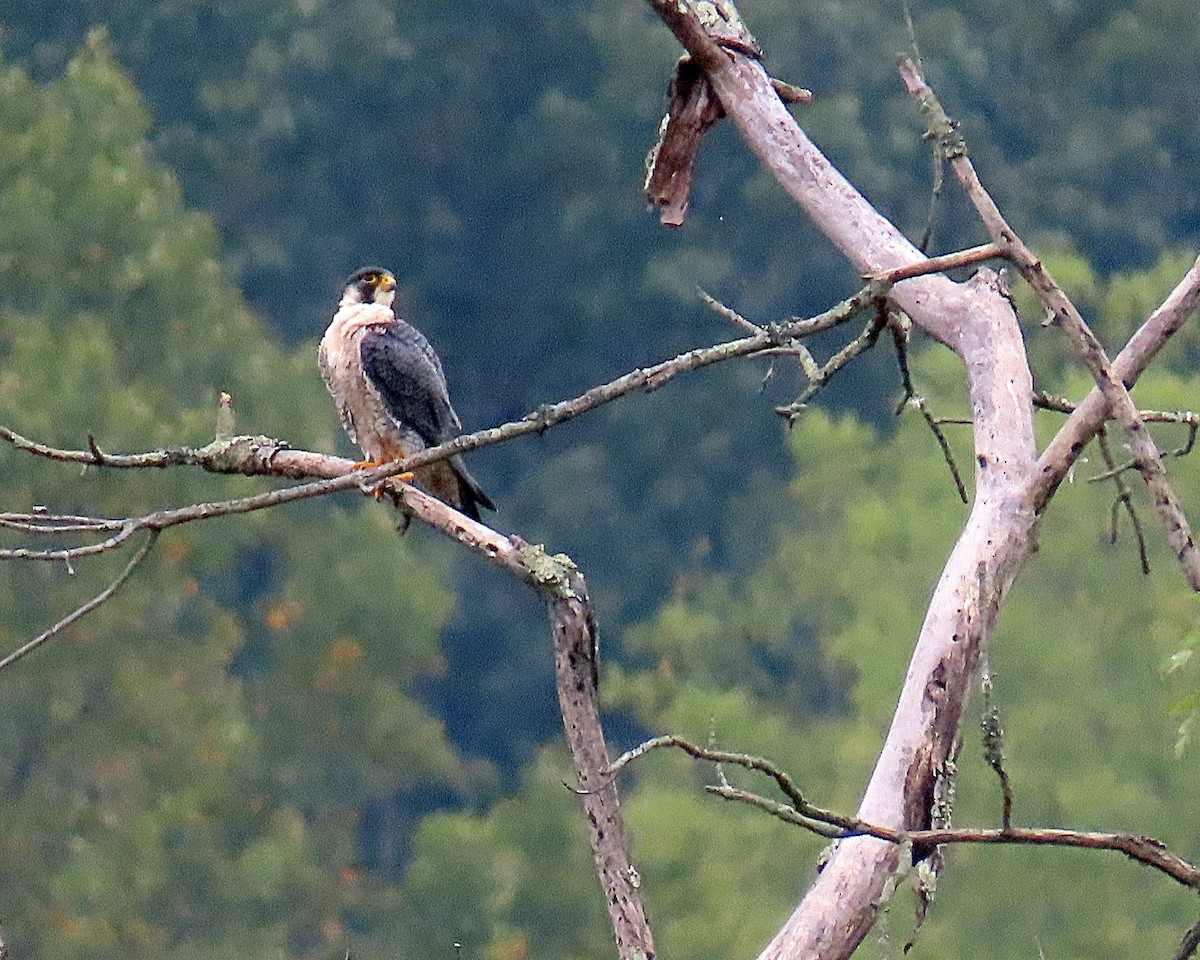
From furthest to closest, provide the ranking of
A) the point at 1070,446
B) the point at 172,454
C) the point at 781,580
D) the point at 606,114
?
the point at 606,114
the point at 781,580
the point at 172,454
the point at 1070,446

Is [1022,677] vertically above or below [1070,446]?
above

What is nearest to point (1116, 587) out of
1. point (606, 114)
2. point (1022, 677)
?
point (1022, 677)

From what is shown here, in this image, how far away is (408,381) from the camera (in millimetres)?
6191

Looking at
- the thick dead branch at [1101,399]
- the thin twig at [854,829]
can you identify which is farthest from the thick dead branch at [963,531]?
the thin twig at [854,829]

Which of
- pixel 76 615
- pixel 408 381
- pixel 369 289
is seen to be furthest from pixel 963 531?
pixel 369 289

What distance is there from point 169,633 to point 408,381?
1175 centimetres

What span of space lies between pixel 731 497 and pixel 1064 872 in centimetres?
836

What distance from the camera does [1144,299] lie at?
1695 centimetres

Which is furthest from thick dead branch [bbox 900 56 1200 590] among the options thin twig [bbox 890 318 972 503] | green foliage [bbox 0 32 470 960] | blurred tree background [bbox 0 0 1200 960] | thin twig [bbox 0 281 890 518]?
green foliage [bbox 0 32 470 960]

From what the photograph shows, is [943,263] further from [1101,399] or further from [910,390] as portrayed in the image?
[910,390]

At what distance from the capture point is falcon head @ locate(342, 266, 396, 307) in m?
6.87

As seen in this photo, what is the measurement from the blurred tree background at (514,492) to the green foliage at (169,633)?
0.04 metres

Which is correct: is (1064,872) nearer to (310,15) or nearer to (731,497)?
(731,497)

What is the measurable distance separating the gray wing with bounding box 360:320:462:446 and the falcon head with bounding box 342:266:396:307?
508 mm
